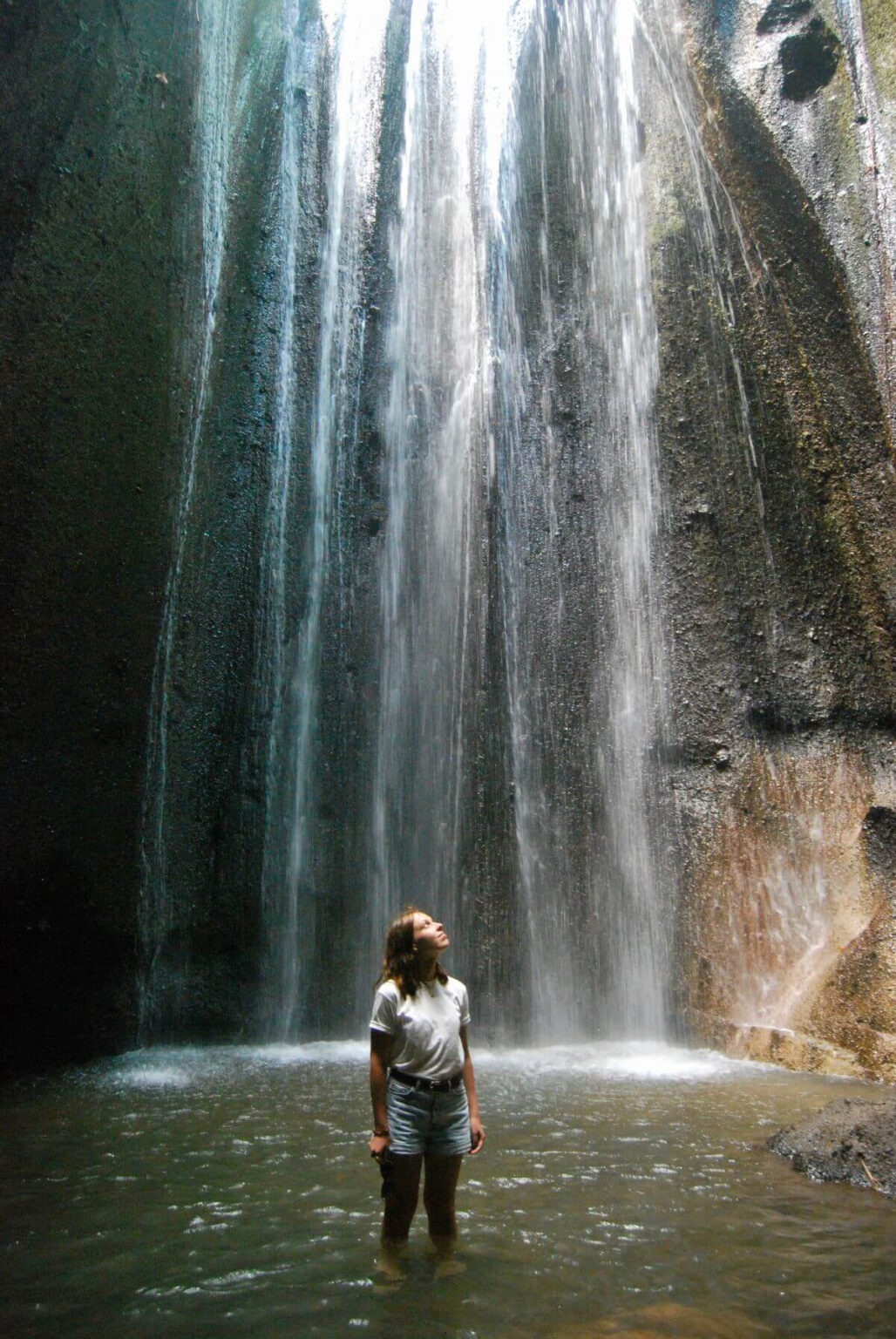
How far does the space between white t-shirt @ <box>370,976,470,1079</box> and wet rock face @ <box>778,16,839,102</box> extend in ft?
32.3

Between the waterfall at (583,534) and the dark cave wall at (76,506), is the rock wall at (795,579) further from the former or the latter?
the dark cave wall at (76,506)

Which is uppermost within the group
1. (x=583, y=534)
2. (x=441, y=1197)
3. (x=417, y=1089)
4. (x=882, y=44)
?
(x=882, y=44)

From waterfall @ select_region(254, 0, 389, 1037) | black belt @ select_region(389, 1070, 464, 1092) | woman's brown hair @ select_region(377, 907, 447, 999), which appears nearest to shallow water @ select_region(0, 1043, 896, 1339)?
black belt @ select_region(389, 1070, 464, 1092)

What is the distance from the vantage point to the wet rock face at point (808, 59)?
9.51 meters

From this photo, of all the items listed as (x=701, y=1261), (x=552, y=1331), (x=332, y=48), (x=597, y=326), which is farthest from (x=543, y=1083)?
(x=332, y=48)

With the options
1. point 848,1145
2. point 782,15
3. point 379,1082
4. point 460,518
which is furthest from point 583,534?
point 379,1082

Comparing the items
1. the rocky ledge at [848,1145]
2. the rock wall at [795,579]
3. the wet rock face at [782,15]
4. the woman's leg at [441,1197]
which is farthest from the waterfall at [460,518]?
the woman's leg at [441,1197]

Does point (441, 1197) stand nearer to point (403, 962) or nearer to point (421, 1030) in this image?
point (421, 1030)

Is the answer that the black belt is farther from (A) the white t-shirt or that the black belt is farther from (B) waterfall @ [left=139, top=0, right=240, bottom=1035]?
(B) waterfall @ [left=139, top=0, right=240, bottom=1035]

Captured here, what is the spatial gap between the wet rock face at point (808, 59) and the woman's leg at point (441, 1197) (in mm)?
10165

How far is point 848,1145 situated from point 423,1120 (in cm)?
227

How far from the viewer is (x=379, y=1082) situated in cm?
293

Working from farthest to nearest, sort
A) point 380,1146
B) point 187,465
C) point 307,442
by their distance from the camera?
point 307,442, point 187,465, point 380,1146

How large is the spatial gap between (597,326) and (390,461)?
256cm
